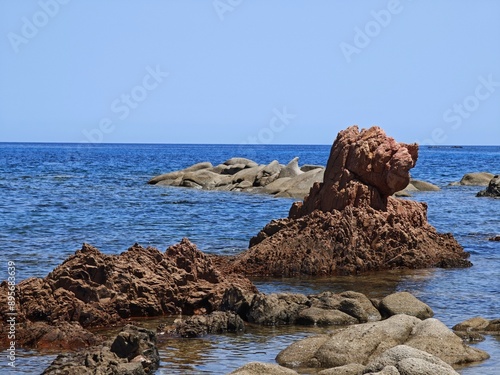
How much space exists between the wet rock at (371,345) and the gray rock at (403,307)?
2.16m

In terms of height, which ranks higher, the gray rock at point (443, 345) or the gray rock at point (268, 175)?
the gray rock at point (443, 345)

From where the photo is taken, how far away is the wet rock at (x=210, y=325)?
14.4m

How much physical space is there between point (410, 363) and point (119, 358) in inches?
151

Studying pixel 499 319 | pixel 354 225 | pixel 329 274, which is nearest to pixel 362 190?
pixel 354 225

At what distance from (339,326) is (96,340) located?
420 cm

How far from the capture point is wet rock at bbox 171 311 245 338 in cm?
1438

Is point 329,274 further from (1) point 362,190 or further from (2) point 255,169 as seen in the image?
(2) point 255,169

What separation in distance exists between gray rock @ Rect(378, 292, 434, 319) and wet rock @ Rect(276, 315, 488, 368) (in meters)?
2.16

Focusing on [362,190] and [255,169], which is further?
[255,169]

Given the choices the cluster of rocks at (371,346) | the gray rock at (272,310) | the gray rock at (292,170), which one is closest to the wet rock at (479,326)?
the cluster of rocks at (371,346)

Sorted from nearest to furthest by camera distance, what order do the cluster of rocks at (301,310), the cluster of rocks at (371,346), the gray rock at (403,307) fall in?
the cluster of rocks at (371,346) < the cluster of rocks at (301,310) < the gray rock at (403,307)

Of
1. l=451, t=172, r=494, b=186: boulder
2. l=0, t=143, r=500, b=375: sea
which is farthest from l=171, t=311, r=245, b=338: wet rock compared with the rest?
l=451, t=172, r=494, b=186: boulder

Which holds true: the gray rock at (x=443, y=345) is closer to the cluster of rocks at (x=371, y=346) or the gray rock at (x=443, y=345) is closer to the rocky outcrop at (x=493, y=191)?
the cluster of rocks at (x=371, y=346)

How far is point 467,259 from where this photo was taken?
23.6 meters
